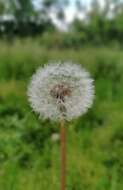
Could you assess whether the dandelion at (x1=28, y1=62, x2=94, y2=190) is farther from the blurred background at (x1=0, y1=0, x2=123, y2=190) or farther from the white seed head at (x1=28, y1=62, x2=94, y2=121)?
the blurred background at (x1=0, y1=0, x2=123, y2=190)

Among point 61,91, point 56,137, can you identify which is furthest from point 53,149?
point 61,91

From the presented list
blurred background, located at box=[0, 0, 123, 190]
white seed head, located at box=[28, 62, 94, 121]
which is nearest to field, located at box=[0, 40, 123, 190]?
blurred background, located at box=[0, 0, 123, 190]

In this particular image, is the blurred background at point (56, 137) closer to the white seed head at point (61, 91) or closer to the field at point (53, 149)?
the field at point (53, 149)

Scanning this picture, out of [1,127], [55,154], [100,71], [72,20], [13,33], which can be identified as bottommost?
[55,154]

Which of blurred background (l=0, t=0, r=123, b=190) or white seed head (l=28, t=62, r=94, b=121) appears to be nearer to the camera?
white seed head (l=28, t=62, r=94, b=121)

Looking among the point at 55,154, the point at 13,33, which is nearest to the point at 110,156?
the point at 55,154

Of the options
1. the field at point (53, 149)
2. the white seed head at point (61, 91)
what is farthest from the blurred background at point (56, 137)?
the white seed head at point (61, 91)

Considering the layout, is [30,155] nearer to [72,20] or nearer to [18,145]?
[18,145]

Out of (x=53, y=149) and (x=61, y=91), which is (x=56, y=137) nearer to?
(x=53, y=149)
